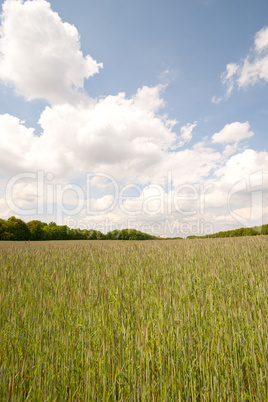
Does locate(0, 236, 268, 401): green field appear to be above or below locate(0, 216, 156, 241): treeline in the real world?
above

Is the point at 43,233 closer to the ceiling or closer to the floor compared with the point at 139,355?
closer to the floor

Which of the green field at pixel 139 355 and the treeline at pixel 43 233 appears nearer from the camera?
the green field at pixel 139 355

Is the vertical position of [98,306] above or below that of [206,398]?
above

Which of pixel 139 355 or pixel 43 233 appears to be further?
pixel 43 233

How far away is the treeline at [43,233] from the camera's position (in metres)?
39.8

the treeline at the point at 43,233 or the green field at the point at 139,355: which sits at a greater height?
the green field at the point at 139,355

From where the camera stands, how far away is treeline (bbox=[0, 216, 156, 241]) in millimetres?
39844

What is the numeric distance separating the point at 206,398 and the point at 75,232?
5400 cm

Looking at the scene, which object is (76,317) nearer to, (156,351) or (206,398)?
(156,351)

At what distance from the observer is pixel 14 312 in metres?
2.01

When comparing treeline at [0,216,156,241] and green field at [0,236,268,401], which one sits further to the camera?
treeline at [0,216,156,241]

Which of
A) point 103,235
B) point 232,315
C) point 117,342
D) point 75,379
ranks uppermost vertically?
point 232,315

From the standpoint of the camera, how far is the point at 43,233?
4819cm

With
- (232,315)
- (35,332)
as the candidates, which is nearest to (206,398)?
(232,315)
